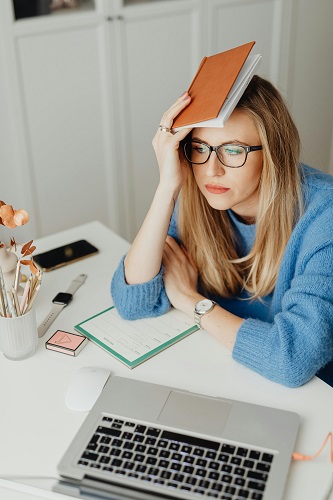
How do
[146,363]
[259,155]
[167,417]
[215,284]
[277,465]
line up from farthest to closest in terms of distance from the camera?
[215,284] → [259,155] → [146,363] → [167,417] → [277,465]

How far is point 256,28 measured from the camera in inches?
115

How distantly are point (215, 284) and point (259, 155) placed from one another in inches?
13.7

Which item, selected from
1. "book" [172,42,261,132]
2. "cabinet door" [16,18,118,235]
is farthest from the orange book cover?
"cabinet door" [16,18,118,235]

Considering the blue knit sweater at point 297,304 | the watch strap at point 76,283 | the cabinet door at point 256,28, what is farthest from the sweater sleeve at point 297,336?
the cabinet door at point 256,28

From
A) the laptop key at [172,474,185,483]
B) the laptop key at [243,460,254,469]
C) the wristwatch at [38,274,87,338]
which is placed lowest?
the laptop key at [172,474,185,483]

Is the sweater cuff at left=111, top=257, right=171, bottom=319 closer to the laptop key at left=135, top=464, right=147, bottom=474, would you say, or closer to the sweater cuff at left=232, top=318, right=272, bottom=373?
the sweater cuff at left=232, top=318, right=272, bottom=373

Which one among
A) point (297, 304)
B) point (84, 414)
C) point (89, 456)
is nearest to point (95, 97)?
point (297, 304)

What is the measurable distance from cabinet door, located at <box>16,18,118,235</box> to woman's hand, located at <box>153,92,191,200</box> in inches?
48.5

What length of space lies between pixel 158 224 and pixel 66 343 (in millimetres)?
341

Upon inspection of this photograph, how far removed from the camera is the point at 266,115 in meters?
1.35

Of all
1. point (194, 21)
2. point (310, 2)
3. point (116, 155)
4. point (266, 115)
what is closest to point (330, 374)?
point (266, 115)

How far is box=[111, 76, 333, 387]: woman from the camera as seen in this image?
123 centimetres

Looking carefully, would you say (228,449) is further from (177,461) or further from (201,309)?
(201,309)

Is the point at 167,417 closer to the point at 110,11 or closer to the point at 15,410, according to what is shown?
the point at 15,410
